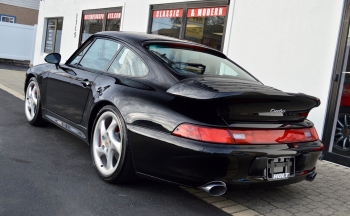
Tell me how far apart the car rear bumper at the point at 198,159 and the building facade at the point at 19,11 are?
85.6 ft

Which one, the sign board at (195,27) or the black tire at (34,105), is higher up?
the sign board at (195,27)

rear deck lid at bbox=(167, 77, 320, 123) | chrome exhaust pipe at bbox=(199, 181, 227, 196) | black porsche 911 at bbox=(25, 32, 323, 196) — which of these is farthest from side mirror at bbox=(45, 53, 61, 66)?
chrome exhaust pipe at bbox=(199, 181, 227, 196)

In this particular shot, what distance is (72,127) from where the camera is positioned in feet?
14.0

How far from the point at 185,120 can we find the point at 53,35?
1396cm

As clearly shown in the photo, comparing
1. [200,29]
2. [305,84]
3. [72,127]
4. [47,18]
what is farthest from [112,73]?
[47,18]

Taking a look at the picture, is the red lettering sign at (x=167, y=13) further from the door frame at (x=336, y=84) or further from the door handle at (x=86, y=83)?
the door handle at (x=86, y=83)

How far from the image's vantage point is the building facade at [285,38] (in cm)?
563

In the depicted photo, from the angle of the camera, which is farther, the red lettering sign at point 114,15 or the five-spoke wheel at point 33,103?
the red lettering sign at point 114,15

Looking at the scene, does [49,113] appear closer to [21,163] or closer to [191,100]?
[21,163]

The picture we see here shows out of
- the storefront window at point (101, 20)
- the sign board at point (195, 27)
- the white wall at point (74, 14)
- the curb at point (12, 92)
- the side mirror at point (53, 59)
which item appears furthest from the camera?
the storefront window at point (101, 20)

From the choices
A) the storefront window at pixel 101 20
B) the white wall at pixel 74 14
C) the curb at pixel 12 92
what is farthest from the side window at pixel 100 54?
the storefront window at pixel 101 20

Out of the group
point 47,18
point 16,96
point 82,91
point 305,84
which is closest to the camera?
point 82,91

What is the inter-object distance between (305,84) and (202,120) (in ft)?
12.0

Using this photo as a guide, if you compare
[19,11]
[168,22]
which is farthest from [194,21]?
[19,11]
